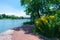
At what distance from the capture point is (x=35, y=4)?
2823 centimetres

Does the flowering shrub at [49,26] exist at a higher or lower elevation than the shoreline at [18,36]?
higher

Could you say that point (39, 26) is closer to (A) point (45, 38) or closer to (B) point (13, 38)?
(A) point (45, 38)

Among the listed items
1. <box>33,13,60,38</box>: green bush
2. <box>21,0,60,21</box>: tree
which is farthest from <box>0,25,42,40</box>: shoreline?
<box>21,0,60,21</box>: tree

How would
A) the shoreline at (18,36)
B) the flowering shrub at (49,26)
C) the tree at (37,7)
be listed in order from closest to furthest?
the shoreline at (18,36), the flowering shrub at (49,26), the tree at (37,7)

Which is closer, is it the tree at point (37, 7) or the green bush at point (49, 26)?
the green bush at point (49, 26)

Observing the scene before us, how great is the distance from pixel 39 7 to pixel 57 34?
14.1 metres

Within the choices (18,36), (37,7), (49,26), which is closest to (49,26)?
(49,26)

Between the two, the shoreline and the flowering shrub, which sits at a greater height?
the flowering shrub

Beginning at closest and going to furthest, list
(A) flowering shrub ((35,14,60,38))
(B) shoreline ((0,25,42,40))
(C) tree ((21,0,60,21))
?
Result: 1. (B) shoreline ((0,25,42,40))
2. (A) flowering shrub ((35,14,60,38))
3. (C) tree ((21,0,60,21))

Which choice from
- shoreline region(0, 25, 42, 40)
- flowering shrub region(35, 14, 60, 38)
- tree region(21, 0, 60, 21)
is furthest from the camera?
Answer: tree region(21, 0, 60, 21)

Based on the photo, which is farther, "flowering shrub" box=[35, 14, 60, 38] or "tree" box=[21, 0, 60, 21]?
"tree" box=[21, 0, 60, 21]

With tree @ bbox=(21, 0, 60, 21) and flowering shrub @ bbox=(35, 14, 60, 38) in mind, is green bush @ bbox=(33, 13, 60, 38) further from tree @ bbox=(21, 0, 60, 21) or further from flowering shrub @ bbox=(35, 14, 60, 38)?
tree @ bbox=(21, 0, 60, 21)

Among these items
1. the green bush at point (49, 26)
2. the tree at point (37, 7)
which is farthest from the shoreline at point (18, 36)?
the tree at point (37, 7)

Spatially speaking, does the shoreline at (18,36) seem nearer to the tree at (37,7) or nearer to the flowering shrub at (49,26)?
the flowering shrub at (49,26)
